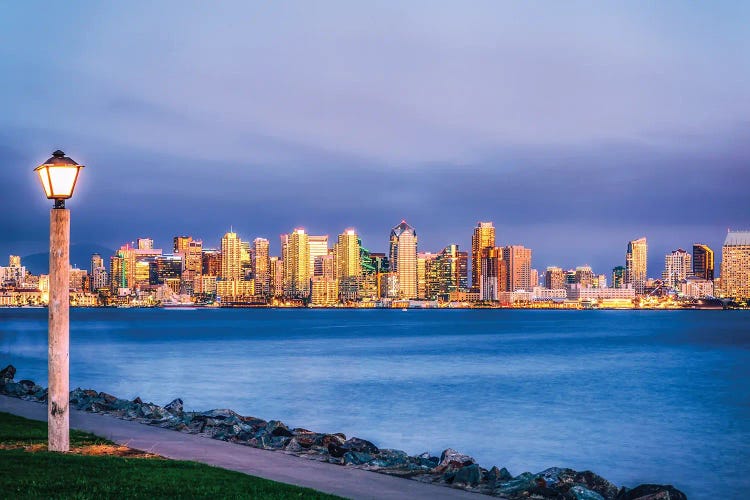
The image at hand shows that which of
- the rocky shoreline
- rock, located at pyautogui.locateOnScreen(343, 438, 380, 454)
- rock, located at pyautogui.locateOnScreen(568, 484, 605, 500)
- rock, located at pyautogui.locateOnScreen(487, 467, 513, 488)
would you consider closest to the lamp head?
the rocky shoreline

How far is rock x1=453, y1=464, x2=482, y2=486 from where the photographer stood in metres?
14.8

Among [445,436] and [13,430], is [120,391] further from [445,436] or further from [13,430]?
[13,430]

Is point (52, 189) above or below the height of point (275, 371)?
above

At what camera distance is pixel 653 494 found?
590 inches

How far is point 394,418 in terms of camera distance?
33.0 metres

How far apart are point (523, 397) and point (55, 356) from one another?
3276cm

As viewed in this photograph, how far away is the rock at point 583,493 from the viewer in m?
14.8

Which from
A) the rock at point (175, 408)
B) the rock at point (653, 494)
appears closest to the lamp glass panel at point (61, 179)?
the rock at point (653, 494)

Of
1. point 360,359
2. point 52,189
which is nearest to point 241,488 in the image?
point 52,189

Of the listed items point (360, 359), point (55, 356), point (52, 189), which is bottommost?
point (360, 359)

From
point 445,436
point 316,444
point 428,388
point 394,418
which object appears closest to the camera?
point 316,444

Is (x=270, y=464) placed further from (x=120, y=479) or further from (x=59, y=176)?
(x=59, y=176)

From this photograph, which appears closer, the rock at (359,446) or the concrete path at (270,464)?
the concrete path at (270,464)

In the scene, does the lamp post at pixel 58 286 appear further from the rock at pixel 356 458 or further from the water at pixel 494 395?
the water at pixel 494 395
